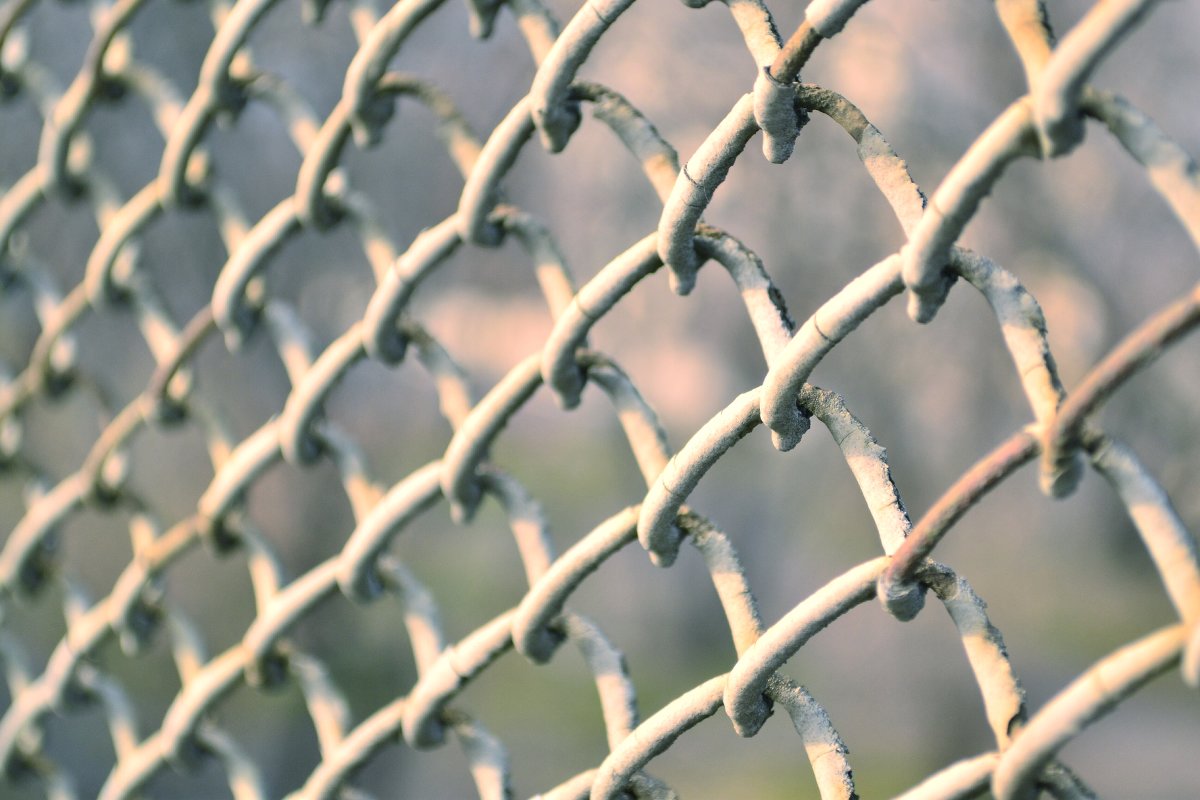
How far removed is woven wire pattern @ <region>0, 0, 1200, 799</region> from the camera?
499 millimetres

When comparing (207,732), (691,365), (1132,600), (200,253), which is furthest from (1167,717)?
(207,732)

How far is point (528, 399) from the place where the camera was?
0.75m

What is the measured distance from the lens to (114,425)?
1056 mm

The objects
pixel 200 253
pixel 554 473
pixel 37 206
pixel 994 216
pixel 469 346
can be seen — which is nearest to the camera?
pixel 37 206

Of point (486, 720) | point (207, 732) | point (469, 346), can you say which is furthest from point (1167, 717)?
point (207, 732)

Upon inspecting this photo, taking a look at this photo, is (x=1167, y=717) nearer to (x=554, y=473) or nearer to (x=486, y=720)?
(x=486, y=720)

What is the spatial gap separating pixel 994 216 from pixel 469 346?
202 centimetres

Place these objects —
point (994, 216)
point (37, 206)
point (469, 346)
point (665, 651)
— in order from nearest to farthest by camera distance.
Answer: point (37, 206) < point (994, 216) < point (469, 346) < point (665, 651)

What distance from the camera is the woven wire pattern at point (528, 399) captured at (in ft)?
1.64

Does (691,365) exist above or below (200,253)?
above

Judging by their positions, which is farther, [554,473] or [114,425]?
[554,473]

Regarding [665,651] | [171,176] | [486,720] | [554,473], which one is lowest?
[171,176]

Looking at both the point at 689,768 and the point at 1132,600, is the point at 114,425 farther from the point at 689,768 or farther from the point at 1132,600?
the point at 1132,600

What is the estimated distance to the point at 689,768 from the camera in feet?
16.2
